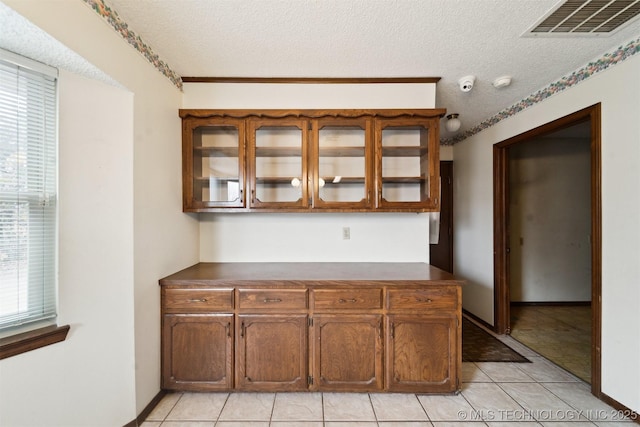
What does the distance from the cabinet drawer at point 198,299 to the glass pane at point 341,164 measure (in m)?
1.01

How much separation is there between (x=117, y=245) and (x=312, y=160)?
4.51ft

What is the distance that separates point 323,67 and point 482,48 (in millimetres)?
1072

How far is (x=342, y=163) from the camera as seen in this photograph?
2.12 metres

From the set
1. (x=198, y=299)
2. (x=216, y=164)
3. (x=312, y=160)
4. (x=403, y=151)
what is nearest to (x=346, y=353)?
(x=198, y=299)

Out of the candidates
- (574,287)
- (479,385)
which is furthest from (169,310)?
(574,287)

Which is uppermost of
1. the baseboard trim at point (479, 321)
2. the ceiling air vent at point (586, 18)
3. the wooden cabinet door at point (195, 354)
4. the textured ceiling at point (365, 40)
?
the textured ceiling at point (365, 40)

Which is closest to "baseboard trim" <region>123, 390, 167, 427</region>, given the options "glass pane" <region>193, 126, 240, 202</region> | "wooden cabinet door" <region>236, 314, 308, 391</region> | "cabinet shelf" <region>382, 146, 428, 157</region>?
"wooden cabinet door" <region>236, 314, 308, 391</region>

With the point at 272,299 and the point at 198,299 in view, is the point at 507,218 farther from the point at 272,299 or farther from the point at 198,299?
the point at 198,299

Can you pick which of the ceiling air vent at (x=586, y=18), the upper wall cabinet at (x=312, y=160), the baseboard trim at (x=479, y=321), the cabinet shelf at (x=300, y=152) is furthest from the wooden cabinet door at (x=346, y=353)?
the ceiling air vent at (x=586, y=18)

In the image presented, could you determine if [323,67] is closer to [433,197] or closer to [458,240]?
[433,197]

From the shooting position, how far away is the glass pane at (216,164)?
208 cm

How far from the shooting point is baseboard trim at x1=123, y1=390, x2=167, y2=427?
1.58m

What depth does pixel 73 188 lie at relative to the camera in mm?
1408

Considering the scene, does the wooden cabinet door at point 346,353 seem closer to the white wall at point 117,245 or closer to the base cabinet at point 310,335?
the base cabinet at point 310,335
